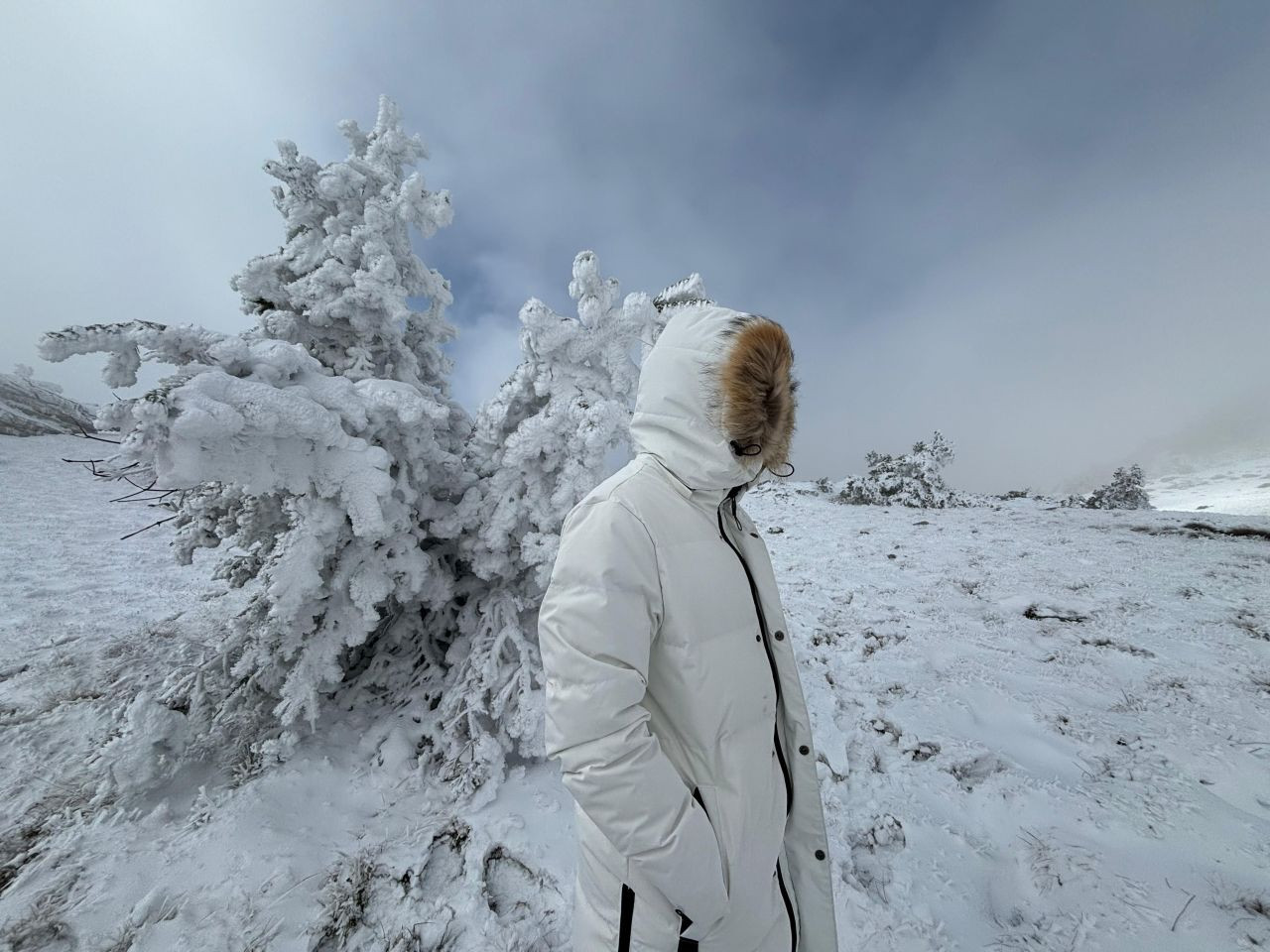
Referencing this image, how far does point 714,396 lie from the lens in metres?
1.56

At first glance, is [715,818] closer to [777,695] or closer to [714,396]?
[777,695]

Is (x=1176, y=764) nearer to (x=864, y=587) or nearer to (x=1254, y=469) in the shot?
(x=864, y=587)

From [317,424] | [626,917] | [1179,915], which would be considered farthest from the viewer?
[317,424]

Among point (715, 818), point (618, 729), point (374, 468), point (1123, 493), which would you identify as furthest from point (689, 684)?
point (1123, 493)

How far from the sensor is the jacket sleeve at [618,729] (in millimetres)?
1305

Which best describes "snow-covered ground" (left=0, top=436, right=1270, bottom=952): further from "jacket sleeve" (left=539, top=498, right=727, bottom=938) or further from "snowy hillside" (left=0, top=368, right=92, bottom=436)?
"snowy hillside" (left=0, top=368, right=92, bottom=436)

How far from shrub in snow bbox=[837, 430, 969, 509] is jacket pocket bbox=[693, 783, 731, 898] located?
41.8 ft

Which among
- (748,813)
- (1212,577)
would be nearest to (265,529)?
(748,813)

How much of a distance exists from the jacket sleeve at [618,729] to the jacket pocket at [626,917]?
0.18 meters

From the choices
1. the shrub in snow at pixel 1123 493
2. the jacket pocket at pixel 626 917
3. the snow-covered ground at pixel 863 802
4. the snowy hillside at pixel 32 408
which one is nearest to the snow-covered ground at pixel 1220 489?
the shrub in snow at pixel 1123 493

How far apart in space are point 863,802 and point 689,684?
291 centimetres

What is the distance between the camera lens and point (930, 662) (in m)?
4.65

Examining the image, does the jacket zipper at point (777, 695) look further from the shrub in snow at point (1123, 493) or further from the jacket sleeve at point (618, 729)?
the shrub in snow at point (1123, 493)

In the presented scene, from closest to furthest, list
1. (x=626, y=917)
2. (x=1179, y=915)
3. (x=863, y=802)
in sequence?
(x=626, y=917), (x=1179, y=915), (x=863, y=802)
